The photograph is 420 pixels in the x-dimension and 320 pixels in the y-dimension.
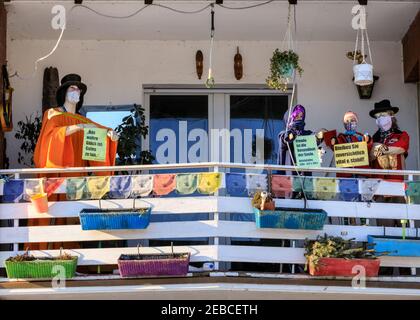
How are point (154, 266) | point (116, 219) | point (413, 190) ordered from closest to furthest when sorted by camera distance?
point (154, 266), point (116, 219), point (413, 190)

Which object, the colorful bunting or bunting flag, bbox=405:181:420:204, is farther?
bunting flag, bbox=405:181:420:204

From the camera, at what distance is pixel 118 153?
10.0 meters

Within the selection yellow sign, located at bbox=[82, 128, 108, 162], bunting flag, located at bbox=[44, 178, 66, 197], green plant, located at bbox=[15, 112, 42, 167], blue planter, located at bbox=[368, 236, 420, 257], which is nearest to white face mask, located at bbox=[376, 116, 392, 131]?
blue planter, located at bbox=[368, 236, 420, 257]

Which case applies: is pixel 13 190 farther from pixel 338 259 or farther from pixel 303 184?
pixel 338 259

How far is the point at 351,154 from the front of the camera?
8.77 meters

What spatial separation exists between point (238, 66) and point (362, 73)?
196 cm

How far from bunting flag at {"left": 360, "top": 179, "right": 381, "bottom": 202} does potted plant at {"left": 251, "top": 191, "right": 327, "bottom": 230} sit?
0.63 m

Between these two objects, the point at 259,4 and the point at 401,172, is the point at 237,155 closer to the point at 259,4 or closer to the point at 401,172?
the point at 259,4

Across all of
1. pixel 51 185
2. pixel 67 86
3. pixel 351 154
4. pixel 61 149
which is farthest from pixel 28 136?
pixel 351 154

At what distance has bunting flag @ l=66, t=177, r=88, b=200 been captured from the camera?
8.32 metres

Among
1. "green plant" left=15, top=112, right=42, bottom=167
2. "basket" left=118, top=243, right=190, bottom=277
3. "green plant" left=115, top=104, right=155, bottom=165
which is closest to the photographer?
"basket" left=118, top=243, right=190, bottom=277

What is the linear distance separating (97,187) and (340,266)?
2.49 m

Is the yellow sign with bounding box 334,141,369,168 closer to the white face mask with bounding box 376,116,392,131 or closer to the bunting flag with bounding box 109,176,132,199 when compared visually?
the white face mask with bounding box 376,116,392,131
